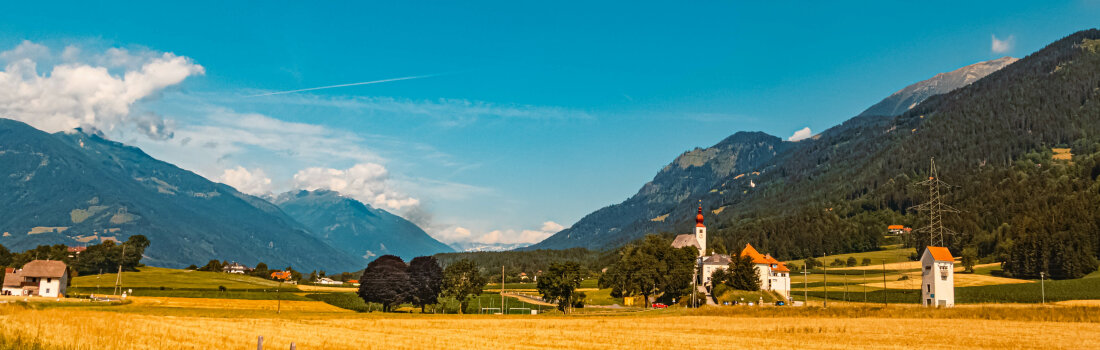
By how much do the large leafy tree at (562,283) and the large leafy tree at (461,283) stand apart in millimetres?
14111

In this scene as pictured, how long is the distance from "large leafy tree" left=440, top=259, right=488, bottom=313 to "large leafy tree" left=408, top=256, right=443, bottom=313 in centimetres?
180

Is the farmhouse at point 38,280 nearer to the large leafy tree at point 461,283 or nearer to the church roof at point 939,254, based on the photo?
the large leafy tree at point 461,283

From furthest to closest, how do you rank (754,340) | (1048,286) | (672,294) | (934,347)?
(672,294), (1048,286), (754,340), (934,347)

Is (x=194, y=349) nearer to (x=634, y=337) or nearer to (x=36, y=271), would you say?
(x=634, y=337)

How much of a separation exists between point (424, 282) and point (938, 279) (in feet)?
308

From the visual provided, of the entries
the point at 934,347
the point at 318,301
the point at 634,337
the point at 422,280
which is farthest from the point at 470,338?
the point at 318,301

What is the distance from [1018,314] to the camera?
7712cm

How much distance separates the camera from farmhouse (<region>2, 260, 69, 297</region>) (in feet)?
438

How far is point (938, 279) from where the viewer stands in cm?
11925

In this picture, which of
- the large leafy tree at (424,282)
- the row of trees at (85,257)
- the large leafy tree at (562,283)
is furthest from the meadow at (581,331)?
the row of trees at (85,257)

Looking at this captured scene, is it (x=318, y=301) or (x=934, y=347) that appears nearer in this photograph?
(x=934, y=347)

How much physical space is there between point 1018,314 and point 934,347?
37110 mm

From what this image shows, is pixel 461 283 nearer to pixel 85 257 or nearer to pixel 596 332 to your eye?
pixel 596 332

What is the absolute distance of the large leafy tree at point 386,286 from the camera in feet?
434
